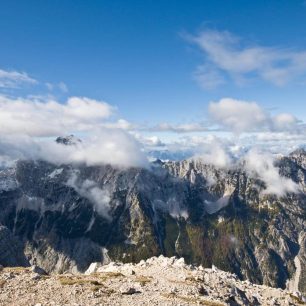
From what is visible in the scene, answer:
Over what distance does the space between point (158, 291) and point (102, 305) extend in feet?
39.3

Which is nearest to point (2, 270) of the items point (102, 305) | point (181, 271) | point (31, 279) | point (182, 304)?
point (31, 279)

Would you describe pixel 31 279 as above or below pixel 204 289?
above

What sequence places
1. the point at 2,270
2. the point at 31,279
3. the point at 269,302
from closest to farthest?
the point at 31,279
the point at 2,270
the point at 269,302

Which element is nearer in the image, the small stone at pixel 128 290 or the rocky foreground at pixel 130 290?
the rocky foreground at pixel 130 290

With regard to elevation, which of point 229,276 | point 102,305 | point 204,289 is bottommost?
point 229,276

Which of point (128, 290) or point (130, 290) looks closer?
point (128, 290)

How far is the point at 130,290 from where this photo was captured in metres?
51.2

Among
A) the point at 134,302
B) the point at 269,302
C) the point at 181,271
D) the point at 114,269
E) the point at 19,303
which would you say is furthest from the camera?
the point at 114,269

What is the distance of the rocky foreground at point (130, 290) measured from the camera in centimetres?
4559

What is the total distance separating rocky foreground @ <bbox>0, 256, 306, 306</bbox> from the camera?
1795 inches

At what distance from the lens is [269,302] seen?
2579 inches

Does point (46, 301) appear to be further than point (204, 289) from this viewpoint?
No

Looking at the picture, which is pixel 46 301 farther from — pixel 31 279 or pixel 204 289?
pixel 204 289

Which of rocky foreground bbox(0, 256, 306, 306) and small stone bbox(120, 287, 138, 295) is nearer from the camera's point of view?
rocky foreground bbox(0, 256, 306, 306)
